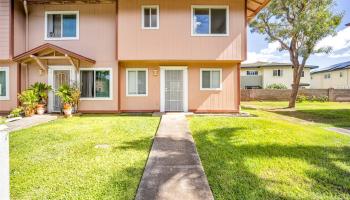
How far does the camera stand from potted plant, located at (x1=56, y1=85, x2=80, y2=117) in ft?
35.8

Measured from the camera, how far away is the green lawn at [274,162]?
11.9 feet

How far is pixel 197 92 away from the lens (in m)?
12.5

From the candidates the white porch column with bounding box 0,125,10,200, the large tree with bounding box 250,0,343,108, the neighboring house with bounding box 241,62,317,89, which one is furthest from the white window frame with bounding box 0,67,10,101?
the neighboring house with bounding box 241,62,317,89

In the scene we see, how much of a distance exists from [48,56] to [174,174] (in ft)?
33.3

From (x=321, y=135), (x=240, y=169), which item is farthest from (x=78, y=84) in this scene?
(x=321, y=135)

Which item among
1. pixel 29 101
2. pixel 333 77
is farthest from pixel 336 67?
pixel 29 101

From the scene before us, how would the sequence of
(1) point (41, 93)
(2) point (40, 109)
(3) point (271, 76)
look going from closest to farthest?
(2) point (40, 109)
(1) point (41, 93)
(3) point (271, 76)

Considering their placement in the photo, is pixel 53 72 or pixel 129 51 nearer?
pixel 129 51

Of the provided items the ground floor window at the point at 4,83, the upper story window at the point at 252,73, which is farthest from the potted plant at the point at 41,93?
the upper story window at the point at 252,73

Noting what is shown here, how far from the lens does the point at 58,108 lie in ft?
40.4

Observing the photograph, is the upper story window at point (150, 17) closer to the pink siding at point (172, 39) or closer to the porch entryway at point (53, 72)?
the pink siding at point (172, 39)

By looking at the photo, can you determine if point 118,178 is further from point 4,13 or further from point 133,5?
point 4,13

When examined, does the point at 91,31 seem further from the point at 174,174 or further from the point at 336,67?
the point at 336,67

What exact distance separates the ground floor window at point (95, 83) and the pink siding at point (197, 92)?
77cm
